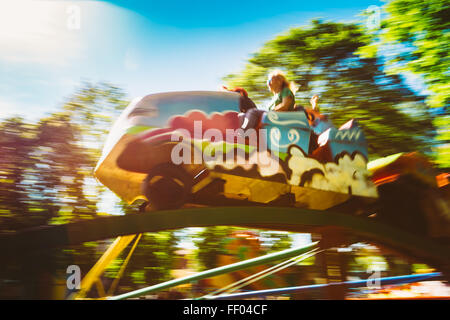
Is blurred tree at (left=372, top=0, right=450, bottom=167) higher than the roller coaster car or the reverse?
higher

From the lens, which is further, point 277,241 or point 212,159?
point 277,241

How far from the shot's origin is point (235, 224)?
1545mm

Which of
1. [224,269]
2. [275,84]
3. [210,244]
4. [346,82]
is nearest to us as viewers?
[224,269]

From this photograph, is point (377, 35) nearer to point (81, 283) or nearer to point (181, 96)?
point (181, 96)

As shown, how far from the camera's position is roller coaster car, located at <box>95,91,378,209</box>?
1512mm

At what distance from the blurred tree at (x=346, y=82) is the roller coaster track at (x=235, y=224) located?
1.28 metres

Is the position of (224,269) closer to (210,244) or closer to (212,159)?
(212,159)

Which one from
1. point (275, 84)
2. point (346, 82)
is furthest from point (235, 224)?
point (346, 82)

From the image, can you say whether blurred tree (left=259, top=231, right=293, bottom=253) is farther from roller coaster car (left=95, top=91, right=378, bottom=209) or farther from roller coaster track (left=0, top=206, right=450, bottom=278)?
roller coaster car (left=95, top=91, right=378, bottom=209)

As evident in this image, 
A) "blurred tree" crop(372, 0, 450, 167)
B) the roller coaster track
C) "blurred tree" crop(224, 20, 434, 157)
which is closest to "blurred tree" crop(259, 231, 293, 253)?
"blurred tree" crop(224, 20, 434, 157)

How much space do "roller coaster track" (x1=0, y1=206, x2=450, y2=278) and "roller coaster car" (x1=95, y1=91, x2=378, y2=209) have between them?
0.08 m

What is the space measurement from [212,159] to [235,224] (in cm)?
28
